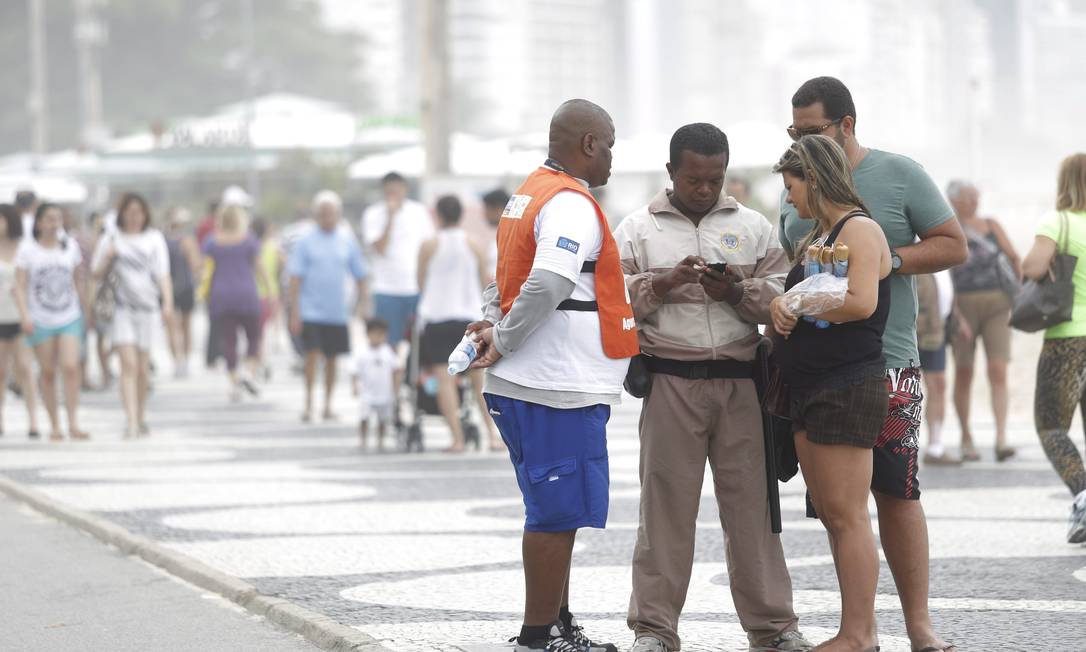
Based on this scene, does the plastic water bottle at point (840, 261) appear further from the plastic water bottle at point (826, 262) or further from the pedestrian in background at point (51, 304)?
the pedestrian in background at point (51, 304)

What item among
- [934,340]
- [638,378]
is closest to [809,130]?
[638,378]

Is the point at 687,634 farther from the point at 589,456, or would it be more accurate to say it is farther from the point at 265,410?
the point at 265,410

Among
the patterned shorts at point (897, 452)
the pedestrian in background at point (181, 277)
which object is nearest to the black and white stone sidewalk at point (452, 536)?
the patterned shorts at point (897, 452)

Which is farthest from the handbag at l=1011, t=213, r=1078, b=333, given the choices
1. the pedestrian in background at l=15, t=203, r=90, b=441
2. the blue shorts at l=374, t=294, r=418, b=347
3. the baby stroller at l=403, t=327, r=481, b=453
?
the pedestrian in background at l=15, t=203, r=90, b=441

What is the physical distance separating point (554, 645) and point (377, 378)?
7.62m

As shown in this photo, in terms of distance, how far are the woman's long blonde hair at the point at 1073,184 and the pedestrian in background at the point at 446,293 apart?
507 centimetres

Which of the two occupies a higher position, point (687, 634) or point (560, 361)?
point (560, 361)

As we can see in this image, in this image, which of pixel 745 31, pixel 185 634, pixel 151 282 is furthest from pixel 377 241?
pixel 745 31

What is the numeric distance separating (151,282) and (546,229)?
366 inches

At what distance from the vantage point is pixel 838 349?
541 cm

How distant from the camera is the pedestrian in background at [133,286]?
14.0 meters

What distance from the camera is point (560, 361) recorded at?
5.56m

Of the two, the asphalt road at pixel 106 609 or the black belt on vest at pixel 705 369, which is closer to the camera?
the black belt on vest at pixel 705 369

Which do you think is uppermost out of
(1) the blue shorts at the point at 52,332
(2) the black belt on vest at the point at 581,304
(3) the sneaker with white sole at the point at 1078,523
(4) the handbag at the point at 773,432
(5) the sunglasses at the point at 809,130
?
(5) the sunglasses at the point at 809,130
